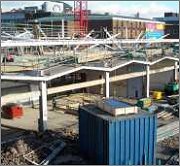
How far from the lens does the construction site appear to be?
17047 mm

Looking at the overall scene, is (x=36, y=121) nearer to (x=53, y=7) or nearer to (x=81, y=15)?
(x=81, y=15)

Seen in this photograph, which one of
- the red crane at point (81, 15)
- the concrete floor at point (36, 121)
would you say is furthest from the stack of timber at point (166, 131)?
the red crane at point (81, 15)

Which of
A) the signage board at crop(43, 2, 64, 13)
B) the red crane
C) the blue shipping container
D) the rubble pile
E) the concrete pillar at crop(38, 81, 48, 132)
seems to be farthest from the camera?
the signage board at crop(43, 2, 64, 13)

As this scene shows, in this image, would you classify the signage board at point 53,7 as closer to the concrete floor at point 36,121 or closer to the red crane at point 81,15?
the red crane at point 81,15

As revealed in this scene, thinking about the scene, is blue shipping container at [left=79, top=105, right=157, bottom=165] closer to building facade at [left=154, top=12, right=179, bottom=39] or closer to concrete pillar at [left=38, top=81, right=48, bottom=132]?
concrete pillar at [left=38, top=81, right=48, bottom=132]

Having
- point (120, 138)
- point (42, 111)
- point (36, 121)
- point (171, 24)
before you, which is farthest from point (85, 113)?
point (171, 24)

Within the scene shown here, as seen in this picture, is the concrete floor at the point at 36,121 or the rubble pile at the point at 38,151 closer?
the rubble pile at the point at 38,151

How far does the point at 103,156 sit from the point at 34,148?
165 inches

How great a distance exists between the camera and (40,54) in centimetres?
3566

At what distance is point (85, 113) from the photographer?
59.8 feet

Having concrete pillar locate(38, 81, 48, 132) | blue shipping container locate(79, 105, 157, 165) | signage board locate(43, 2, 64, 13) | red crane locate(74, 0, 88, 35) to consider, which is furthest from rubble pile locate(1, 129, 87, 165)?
signage board locate(43, 2, 64, 13)

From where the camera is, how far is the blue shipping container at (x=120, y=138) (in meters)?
16.5

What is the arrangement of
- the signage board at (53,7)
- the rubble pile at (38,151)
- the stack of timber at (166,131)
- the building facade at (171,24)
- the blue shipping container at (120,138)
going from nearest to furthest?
the blue shipping container at (120,138) → the rubble pile at (38,151) → the stack of timber at (166,131) → the signage board at (53,7) → the building facade at (171,24)

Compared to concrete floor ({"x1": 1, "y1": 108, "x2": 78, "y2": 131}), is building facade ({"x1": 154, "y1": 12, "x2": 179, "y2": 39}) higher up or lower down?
higher up
